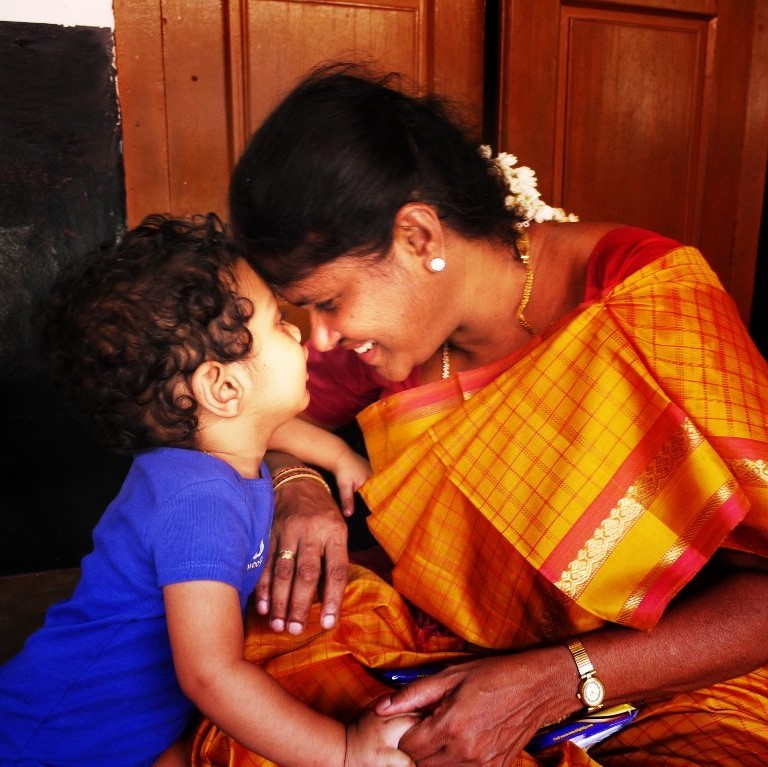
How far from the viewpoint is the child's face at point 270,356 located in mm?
1352

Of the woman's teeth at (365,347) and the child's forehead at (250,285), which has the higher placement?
the child's forehead at (250,285)

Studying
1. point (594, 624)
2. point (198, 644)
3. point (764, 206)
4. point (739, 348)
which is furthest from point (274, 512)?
point (764, 206)

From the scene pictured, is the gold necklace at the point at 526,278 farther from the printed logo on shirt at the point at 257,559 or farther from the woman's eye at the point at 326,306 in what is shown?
the printed logo on shirt at the point at 257,559

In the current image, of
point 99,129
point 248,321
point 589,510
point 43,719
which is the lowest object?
point 43,719

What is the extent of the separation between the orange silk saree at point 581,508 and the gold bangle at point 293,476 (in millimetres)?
218

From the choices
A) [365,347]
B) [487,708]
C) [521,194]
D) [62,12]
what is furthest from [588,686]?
[62,12]

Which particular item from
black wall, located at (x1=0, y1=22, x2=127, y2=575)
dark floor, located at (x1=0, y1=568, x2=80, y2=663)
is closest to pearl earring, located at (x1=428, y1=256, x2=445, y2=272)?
black wall, located at (x1=0, y1=22, x2=127, y2=575)

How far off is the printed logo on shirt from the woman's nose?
0.38 metres

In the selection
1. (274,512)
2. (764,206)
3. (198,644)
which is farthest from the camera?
(764,206)

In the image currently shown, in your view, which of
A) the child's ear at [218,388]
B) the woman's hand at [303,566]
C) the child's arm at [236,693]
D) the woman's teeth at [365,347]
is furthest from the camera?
the woman's teeth at [365,347]

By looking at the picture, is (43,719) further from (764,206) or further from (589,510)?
(764,206)

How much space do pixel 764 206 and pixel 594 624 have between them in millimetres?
2566

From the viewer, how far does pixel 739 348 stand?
1.28 meters

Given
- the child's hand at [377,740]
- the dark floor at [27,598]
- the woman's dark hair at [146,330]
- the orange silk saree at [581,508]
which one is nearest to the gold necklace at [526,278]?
the orange silk saree at [581,508]
